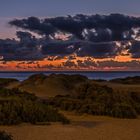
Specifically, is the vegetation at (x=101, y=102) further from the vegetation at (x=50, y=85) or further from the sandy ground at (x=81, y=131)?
the vegetation at (x=50, y=85)

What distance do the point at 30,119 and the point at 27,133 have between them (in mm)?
1757

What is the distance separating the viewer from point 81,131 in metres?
14.6

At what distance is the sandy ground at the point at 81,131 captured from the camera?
13.5m

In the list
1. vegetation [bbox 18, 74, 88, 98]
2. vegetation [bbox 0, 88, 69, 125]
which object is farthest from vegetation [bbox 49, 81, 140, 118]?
vegetation [bbox 18, 74, 88, 98]

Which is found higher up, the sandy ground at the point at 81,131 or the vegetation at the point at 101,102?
the vegetation at the point at 101,102

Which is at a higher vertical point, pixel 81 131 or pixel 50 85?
pixel 50 85

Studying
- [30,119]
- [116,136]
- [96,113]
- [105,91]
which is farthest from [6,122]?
[105,91]

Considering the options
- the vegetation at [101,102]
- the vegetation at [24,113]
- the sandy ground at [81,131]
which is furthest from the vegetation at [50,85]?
the sandy ground at [81,131]

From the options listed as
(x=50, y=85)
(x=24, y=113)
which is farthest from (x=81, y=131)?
(x=50, y=85)

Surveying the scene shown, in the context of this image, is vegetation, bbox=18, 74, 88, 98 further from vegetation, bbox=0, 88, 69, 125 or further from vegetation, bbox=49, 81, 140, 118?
vegetation, bbox=0, 88, 69, 125

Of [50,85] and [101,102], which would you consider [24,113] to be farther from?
[50,85]

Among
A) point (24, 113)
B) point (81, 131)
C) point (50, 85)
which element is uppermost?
point (24, 113)

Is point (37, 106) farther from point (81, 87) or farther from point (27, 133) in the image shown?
point (81, 87)

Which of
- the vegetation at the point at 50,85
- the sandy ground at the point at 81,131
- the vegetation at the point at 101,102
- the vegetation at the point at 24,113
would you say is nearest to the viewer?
the sandy ground at the point at 81,131
